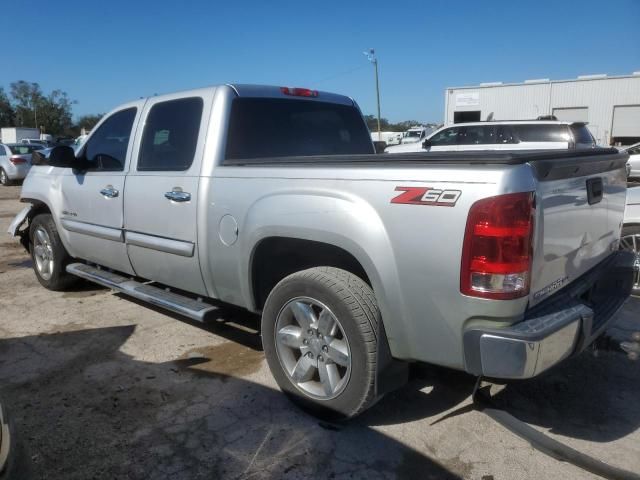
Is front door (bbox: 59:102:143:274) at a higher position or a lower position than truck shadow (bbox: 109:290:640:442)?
higher

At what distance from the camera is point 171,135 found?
13.0ft

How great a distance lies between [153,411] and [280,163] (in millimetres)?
1658

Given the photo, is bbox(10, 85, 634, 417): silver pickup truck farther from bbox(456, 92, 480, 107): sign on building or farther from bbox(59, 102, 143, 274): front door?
bbox(456, 92, 480, 107): sign on building

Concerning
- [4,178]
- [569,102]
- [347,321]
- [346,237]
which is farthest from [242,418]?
[569,102]

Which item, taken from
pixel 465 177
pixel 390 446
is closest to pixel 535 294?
pixel 465 177

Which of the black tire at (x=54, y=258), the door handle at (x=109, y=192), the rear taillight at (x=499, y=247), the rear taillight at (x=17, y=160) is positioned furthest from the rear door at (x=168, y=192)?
the rear taillight at (x=17, y=160)

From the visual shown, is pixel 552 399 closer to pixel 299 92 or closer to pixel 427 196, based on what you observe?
pixel 427 196

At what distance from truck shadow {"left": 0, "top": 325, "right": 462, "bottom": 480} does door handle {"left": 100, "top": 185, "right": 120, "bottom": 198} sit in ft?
4.28

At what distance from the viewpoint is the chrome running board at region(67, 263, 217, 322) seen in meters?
3.64

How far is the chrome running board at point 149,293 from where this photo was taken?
11.9ft

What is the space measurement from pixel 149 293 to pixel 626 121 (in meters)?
30.6

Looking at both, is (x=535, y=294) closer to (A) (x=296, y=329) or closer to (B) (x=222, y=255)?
(A) (x=296, y=329)

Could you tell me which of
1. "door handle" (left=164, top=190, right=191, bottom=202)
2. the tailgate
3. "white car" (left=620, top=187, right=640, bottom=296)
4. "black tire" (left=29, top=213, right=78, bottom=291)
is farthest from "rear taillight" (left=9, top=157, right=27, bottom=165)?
the tailgate

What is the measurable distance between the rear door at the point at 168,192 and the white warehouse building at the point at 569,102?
87.8 feet
